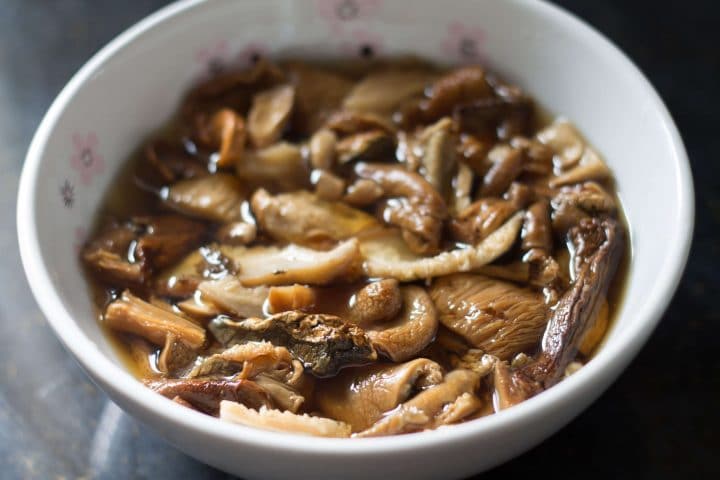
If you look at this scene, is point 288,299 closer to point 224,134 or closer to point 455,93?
point 224,134

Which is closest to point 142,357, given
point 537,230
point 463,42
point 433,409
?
point 433,409

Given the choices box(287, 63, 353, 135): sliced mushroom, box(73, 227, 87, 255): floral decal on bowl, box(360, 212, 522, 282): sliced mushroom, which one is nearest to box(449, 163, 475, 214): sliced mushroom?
box(360, 212, 522, 282): sliced mushroom

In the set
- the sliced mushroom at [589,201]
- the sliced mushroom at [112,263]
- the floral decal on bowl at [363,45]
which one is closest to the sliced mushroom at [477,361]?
the sliced mushroom at [589,201]

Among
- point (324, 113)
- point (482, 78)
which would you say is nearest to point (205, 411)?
point (324, 113)

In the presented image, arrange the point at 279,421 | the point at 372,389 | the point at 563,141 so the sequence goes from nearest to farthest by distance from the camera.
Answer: the point at 279,421
the point at 372,389
the point at 563,141

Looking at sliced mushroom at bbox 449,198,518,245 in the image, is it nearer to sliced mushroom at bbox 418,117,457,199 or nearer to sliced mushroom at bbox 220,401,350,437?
sliced mushroom at bbox 418,117,457,199

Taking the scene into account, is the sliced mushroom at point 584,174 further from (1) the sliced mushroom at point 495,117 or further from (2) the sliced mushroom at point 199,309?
(2) the sliced mushroom at point 199,309
